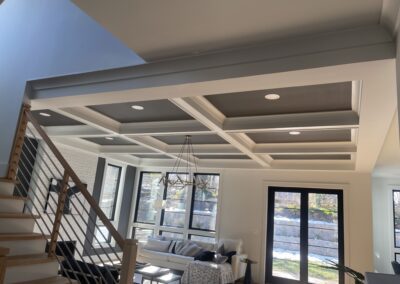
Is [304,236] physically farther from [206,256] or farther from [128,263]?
[128,263]

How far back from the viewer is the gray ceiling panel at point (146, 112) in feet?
13.8

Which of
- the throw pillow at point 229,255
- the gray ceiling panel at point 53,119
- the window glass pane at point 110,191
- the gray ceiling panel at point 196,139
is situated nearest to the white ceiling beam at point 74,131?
the gray ceiling panel at point 53,119

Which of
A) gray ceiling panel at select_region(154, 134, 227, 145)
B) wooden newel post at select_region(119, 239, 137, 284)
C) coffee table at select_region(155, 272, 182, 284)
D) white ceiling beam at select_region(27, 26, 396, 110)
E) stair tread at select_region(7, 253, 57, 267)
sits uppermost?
gray ceiling panel at select_region(154, 134, 227, 145)

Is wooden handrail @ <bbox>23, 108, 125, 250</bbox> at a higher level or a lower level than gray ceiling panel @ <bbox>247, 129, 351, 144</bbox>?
lower

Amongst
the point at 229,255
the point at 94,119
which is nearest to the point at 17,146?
the point at 94,119

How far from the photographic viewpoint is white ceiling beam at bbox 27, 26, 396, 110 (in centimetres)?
212

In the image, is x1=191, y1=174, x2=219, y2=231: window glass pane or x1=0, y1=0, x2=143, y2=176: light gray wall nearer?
x1=0, y1=0, x2=143, y2=176: light gray wall

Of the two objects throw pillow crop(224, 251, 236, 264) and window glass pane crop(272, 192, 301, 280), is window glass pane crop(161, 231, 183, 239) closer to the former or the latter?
throw pillow crop(224, 251, 236, 264)

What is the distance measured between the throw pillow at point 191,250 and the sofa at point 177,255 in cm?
9

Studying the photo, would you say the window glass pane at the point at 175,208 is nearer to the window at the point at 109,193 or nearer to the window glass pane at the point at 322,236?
the window at the point at 109,193

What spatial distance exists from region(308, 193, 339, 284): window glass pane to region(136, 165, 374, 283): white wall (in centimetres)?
27

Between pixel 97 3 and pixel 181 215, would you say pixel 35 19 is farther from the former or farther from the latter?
pixel 181 215

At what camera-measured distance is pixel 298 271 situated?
278 inches

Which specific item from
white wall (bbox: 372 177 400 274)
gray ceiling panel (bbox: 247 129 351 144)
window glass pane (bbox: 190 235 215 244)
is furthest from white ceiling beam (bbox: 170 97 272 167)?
white wall (bbox: 372 177 400 274)
